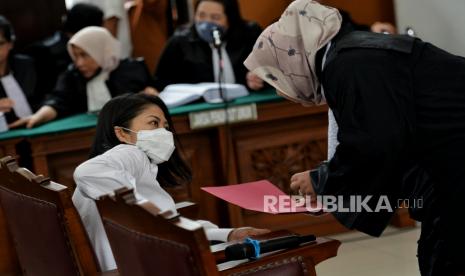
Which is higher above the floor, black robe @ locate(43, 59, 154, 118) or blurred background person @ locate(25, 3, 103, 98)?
blurred background person @ locate(25, 3, 103, 98)

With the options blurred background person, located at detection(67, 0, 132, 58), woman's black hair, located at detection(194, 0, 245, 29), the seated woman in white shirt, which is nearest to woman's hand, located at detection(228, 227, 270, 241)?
the seated woman in white shirt

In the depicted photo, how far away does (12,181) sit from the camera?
2.65 metres

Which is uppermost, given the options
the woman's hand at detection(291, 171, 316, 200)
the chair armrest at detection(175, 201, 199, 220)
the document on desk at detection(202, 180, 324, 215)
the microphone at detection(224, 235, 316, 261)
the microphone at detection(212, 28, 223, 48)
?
the microphone at detection(212, 28, 223, 48)

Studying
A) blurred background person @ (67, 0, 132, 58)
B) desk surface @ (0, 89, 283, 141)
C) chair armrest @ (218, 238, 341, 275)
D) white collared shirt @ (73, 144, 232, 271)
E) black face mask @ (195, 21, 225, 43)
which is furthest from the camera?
blurred background person @ (67, 0, 132, 58)

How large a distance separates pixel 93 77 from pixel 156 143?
2182 millimetres

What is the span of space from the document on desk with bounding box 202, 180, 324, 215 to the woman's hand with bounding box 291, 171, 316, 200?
1.1 inches

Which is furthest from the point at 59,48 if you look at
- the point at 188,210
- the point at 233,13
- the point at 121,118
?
the point at 188,210

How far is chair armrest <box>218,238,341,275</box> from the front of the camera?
2.21m

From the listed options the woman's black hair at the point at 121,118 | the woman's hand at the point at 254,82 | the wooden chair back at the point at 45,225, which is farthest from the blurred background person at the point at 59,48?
the wooden chair back at the point at 45,225

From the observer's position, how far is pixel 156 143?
9.34 feet

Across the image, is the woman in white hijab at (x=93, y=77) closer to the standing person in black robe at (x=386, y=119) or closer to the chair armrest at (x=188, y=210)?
the chair armrest at (x=188, y=210)

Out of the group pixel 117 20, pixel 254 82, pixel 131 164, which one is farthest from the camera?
pixel 117 20

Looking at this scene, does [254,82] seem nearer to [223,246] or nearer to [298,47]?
[223,246]

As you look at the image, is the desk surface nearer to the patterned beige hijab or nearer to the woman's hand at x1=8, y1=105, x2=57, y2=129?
the woman's hand at x1=8, y1=105, x2=57, y2=129
